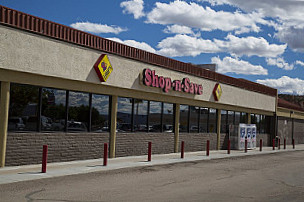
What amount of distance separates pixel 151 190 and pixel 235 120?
22.0 meters

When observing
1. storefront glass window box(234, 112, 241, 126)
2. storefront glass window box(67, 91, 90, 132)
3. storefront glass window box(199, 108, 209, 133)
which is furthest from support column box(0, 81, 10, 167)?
storefront glass window box(234, 112, 241, 126)

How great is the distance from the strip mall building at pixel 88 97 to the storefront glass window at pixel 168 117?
0.06 m

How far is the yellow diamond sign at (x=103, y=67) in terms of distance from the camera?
667 inches

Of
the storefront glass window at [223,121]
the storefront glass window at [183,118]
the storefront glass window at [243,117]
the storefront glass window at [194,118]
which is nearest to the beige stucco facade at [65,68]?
the storefront glass window at [183,118]

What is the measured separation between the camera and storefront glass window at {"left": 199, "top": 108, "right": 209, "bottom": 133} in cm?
2647

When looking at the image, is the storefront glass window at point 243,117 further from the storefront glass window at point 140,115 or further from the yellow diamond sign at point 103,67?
the yellow diamond sign at point 103,67

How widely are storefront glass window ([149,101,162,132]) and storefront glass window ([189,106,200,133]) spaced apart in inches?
145

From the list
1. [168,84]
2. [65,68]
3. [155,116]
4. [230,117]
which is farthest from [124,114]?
[230,117]

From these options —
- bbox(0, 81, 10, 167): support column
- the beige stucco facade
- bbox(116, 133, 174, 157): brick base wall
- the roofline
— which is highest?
the roofline

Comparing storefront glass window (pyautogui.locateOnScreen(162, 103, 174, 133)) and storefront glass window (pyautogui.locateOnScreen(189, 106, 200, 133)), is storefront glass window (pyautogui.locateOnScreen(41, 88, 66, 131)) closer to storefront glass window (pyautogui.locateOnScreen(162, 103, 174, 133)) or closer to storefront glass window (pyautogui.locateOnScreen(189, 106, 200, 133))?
storefront glass window (pyautogui.locateOnScreen(162, 103, 174, 133))

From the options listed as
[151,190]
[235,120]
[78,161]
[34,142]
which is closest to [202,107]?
[235,120]

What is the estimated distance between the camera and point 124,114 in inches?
768

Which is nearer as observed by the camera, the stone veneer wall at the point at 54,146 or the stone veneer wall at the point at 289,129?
the stone veneer wall at the point at 54,146

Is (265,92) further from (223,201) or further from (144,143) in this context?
(223,201)
